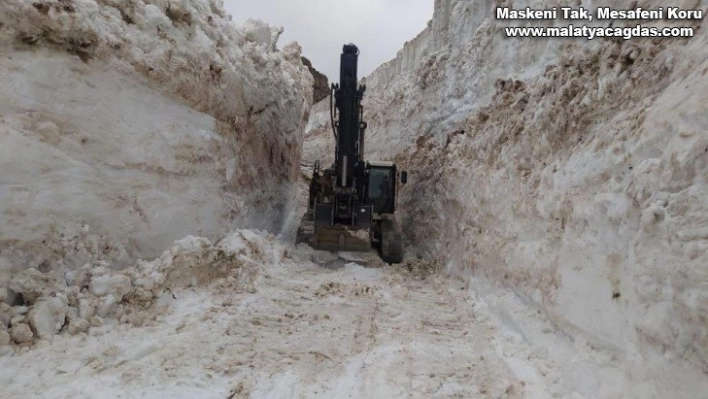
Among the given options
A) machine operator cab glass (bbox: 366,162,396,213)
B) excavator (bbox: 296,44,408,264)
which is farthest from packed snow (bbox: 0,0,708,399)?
machine operator cab glass (bbox: 366,162,396,213)

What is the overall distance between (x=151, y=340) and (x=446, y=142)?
842 centimetres

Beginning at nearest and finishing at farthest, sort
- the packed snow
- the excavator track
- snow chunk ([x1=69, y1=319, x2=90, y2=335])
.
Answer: the packed snow, snow chunk ([x1=69, y1=319, x2=90, y2=335]), the excavator track

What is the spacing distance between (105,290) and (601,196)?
14.1 ft

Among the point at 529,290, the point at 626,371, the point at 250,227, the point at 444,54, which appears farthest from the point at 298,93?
the point at 626,371

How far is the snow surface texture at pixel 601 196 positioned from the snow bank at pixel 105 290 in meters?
3.44

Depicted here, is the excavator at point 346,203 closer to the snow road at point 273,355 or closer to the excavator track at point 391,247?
the excavator track at point 391,247

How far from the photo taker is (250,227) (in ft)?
29.9

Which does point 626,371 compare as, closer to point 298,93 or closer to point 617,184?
point 617,184

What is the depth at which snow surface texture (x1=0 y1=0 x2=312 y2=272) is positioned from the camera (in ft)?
13.7

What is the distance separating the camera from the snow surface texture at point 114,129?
4.19m

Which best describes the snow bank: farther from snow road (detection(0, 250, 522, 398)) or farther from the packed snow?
snow road (detection(0, 250, 522, 398))

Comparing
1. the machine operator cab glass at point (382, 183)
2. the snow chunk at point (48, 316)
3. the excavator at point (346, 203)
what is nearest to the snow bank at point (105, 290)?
the snow chunk at point (48, 316)

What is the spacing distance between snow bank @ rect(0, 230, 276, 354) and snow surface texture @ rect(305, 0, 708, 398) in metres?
3.44

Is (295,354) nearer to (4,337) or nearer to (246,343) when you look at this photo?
(246,343)
